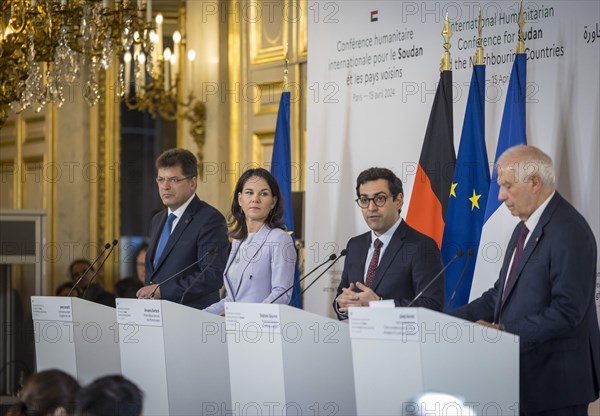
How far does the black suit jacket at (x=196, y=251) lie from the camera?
15.4ft

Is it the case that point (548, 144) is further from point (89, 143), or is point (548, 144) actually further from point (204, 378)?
point (89, 143)

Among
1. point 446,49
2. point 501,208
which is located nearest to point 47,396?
point 501,208

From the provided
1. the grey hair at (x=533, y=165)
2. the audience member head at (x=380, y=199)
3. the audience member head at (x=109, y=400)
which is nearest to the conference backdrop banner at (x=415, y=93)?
the audience member head at (x=380, y=199)

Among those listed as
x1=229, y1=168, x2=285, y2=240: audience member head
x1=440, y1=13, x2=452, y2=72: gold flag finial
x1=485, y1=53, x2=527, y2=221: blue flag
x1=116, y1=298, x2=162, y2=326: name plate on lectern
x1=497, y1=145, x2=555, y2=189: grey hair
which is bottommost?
x1=116, y1=298, x2=162, y2=326: name plate on lectern

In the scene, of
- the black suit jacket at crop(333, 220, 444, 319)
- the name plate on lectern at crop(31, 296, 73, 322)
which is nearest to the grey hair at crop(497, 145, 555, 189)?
the black suit jacket at crop(333, 220, 444, 319)

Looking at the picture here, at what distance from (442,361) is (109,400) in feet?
3.66

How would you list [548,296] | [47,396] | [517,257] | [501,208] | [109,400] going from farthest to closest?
[501,208], [517,257], [548,296], [47,396], [109,400]

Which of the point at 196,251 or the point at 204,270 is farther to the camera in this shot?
the point at 196,251

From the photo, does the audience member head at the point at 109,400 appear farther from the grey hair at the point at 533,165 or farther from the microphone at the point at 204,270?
the microphone at the point at 204,270

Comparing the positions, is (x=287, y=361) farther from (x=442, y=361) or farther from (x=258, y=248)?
(x=258, y=248)

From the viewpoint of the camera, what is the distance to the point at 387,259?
13.9 ft

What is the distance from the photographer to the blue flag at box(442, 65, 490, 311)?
207 inches

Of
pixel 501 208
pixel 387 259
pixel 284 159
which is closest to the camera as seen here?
pixel 387 259

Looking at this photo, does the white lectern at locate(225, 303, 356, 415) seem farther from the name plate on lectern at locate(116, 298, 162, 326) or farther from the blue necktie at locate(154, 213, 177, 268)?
the blue necktie at locate(154, 213, 177, 268)
